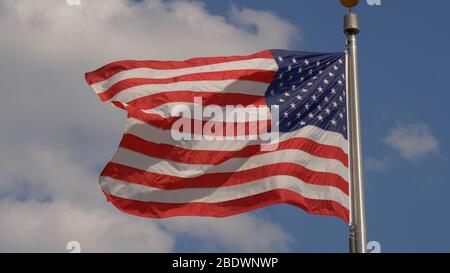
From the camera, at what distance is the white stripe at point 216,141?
1988 cm

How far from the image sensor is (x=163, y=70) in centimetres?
2058

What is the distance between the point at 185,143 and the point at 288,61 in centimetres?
237

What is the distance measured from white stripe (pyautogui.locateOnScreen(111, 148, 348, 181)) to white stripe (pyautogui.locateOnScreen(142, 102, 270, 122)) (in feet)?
2.75

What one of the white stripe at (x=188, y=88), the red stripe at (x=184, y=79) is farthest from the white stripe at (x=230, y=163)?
the red stripe at (x=184, y=79)

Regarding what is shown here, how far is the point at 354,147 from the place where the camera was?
714 inches

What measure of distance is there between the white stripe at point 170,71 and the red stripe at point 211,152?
1.11 meters

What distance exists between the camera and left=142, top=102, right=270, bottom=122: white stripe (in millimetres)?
20281

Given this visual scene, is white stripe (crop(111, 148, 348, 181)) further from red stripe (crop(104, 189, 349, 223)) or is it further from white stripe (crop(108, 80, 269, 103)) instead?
white stripe (crop(108, 80, 269, 103))

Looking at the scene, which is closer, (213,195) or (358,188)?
(358,188)

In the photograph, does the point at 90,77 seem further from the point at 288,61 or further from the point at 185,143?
the point at 288,61

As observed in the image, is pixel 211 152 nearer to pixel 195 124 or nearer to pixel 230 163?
pixel 230 163

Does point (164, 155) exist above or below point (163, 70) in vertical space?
below
